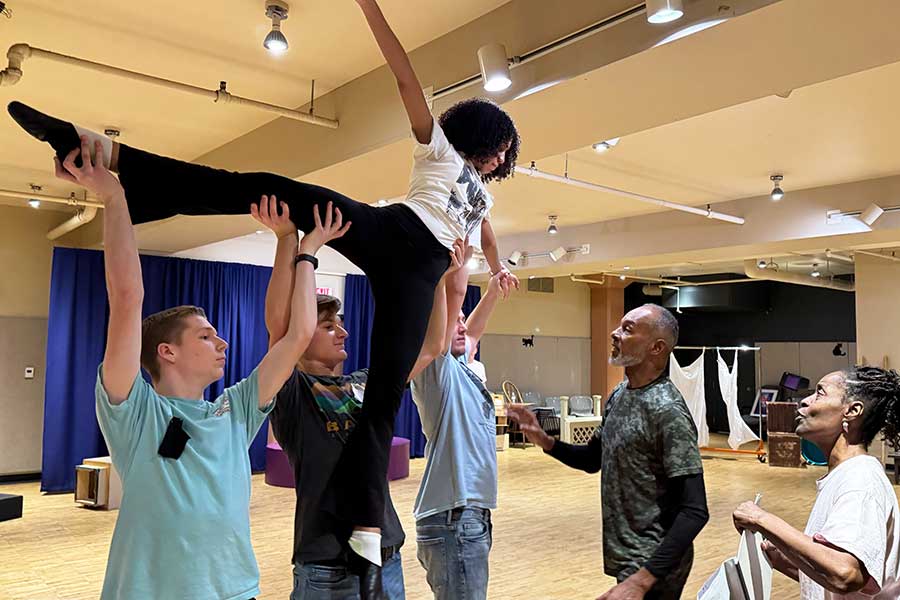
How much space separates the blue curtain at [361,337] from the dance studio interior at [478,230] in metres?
0.06

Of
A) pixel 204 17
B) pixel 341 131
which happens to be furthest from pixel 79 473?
pixel 204 17

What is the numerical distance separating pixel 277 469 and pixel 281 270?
7.86 m

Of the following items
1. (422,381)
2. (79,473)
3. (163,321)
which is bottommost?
(79,473)

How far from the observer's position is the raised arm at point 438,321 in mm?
1900

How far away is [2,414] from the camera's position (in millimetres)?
9086

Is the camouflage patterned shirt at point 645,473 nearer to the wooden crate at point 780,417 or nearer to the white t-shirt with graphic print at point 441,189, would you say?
the white t-shirt with graphic print at point 441,189

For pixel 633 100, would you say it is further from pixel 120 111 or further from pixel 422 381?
pixel 120 111

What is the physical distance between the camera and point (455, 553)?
7.62ft

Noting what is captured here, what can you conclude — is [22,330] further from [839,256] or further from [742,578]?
[839,256]

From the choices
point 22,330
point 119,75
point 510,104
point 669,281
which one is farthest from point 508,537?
point 669,281

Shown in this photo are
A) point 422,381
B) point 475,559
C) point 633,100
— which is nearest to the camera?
point 475,559

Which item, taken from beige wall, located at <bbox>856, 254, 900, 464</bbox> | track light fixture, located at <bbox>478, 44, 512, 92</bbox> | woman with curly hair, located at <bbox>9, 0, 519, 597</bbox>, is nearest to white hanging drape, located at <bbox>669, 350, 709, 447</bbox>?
beige wall, located at <bbox>856, 254, 900, 464</bbox>

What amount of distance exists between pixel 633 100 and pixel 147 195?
291 cm

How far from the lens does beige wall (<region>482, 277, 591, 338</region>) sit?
14.6 meters
